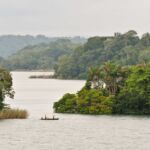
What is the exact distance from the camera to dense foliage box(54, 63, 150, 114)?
119m

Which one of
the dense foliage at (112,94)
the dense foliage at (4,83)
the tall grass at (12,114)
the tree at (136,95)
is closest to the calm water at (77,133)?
the tall grass at (12,114)

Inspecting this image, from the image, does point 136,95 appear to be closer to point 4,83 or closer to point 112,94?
point 112,94

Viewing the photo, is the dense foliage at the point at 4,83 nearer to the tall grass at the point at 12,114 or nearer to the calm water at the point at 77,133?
the tall grass at the point at 12,114

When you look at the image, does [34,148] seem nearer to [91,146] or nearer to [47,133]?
[91,146]

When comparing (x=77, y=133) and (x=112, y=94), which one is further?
(x=112, y=94)

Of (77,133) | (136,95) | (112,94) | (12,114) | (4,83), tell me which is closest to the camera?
(77,133)

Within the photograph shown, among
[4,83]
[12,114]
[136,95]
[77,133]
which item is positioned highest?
[4,83]

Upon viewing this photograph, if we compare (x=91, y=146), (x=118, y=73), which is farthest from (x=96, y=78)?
(x=91, y=146)

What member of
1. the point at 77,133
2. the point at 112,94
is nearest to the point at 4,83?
the point at 77,133

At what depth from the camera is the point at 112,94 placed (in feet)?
409

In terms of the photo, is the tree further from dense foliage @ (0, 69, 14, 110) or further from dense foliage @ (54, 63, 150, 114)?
dense foliage @ (0, 69, 14, 110)

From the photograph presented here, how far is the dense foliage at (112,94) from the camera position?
119m

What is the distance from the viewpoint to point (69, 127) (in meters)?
99.6

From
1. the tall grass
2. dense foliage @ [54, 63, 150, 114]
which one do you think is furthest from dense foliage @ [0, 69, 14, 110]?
dense foliage @ [54, 63, 150, 114]
